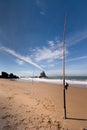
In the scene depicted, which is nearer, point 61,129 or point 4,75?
point 61,129

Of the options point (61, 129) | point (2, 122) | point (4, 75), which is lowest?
point (61, 129)

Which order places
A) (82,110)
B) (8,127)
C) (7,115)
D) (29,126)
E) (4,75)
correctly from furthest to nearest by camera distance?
1. (4,75)
2. (82,110)
3. (7,115)
4. (29,126)
5. (8,127)

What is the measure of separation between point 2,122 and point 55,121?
87.8 inches

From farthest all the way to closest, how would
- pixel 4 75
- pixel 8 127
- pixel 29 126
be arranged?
pixel 4 75
pixel 29 126
pixel 8 127

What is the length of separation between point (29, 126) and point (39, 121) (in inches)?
23.4

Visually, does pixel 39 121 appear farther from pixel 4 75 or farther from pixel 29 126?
pixel 4 75

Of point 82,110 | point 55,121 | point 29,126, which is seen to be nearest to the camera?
point 29,126

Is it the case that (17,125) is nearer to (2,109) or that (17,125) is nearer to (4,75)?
(2,109)

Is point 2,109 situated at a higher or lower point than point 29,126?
higher

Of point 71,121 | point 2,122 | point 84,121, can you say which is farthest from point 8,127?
point 84,121

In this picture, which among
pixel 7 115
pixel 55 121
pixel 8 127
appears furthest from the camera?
pixel 55 121

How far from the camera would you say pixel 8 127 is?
4.02 metres

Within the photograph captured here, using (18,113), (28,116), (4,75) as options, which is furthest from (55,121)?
(4,75)

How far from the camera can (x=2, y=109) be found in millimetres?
5262
